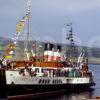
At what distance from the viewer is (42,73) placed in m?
81.8

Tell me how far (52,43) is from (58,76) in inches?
298

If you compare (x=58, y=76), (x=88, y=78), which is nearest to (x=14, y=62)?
(x=58, y=76)

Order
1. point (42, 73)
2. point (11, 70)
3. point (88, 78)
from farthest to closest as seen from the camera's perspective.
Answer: point (88, 78) < point (42, 73) < point (11, 70)

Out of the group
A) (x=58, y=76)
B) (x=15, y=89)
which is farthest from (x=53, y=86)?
(x=15, y=89)

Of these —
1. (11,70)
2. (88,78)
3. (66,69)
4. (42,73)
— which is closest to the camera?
(11,70)

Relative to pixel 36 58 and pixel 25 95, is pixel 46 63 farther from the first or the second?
pixel 25 95

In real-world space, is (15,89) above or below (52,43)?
below

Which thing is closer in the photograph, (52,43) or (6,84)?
(6,84)

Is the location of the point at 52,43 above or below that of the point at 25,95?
above

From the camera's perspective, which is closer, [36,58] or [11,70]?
[11,70]

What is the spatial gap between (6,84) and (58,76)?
1193cm

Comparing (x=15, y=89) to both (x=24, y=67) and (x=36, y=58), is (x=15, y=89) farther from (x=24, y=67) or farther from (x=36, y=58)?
(x=36, y=58)

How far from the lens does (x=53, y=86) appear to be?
83875 mm

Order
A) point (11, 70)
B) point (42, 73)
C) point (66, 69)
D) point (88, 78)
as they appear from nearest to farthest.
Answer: point (11, 70)
point (42, 73)
point (66, 69)
point (88, 78)
